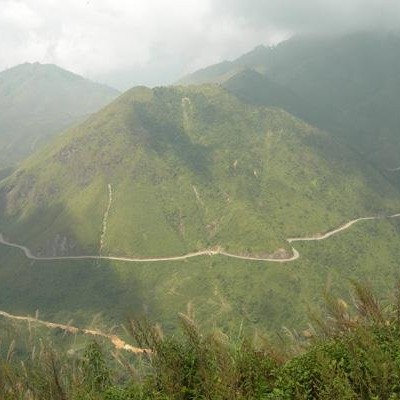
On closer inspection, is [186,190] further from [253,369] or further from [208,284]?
[253,369]

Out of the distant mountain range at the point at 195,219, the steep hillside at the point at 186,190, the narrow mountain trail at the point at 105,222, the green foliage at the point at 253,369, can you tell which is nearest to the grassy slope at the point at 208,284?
the distant mountain range at the point at 195,219

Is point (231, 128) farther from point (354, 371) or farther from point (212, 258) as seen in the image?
point (354, 371)

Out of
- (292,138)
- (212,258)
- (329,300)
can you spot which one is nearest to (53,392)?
(329,300)

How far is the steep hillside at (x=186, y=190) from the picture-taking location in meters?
155

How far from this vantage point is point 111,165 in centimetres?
17825

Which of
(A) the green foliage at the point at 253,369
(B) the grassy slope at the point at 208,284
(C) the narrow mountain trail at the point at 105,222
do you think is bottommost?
(B) the grassy slope at the point at 208,284

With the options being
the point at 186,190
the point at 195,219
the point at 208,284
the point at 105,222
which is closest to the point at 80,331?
the point at 208,284

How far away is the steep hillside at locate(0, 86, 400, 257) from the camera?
155 metres

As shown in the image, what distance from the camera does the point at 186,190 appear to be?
169m

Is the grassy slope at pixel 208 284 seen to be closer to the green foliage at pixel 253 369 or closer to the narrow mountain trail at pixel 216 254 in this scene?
the narrow mountain trail at pixel 216 254

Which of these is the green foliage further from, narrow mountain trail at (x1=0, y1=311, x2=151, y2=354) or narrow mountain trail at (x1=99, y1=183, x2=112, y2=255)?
narrow mountain trail at (x1=99, y1=183, x2=112, y2=255)

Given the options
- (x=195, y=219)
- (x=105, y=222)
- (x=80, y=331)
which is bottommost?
(x=80, y=331)

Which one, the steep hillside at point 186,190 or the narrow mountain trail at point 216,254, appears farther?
the steep hillside at point 186,190

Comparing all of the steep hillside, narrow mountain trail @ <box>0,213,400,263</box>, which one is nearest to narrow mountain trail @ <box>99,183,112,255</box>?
the steep hillside
